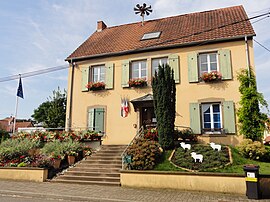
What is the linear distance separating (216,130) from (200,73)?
10.8 ft

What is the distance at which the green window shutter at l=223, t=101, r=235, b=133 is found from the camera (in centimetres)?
1200

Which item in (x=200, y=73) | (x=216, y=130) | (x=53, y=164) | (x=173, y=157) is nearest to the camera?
(x=173, y=157)

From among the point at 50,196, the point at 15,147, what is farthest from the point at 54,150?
the point at 50,196

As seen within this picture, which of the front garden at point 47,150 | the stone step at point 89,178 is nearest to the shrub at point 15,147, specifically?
the front garden at point 47,150

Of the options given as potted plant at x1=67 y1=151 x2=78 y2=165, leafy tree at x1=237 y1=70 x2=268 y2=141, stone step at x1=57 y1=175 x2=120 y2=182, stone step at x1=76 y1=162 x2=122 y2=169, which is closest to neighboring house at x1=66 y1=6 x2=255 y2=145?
leafy tree at x1=237 y1=70 x2=268 y2=141

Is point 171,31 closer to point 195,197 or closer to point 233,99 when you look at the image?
point 233,99

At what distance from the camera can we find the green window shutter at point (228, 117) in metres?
12.0

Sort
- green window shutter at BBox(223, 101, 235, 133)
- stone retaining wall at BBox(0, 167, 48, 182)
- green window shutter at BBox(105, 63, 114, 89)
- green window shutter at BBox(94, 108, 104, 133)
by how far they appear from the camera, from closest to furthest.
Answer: stone retaining wall at BBox(0, 167, 48, 182), green window shutter at BBox(223, 101, 235, 133), green window shutter at BBox(94, 108, 104, 133), green window shutter at BBox(105, 63, 114, 89)

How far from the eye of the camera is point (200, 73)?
43.8ft

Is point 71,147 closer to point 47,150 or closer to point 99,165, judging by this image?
point 47,150

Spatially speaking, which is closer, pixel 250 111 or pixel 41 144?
pixel 250 111

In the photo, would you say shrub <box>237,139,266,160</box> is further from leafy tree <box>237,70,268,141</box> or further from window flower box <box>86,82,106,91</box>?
window flower box <box>86,82,106,91</box>

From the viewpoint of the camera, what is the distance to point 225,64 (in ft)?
41.8

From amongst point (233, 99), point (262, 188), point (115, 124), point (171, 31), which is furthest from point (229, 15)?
point (262, 188)
